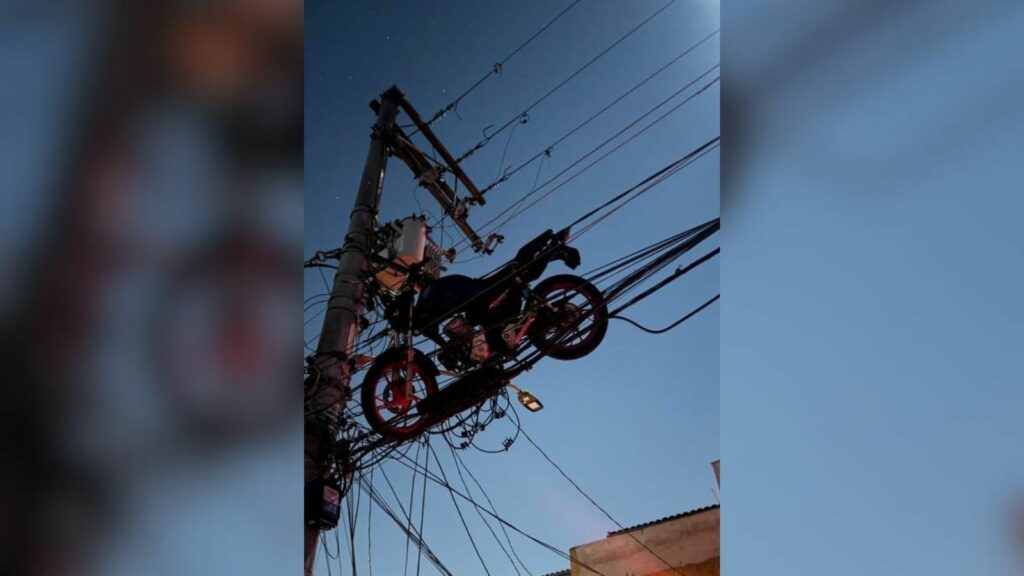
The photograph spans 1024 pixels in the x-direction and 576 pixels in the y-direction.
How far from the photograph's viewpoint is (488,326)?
2.49 meters

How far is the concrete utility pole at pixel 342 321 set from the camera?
217cm

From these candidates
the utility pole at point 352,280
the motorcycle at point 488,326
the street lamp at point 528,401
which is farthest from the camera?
the street lamp at point 528,401

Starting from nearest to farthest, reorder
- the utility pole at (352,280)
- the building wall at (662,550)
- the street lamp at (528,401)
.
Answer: the utility pole at (352,280) → the street lamp at (528,401) → the building wall at (662,550)
